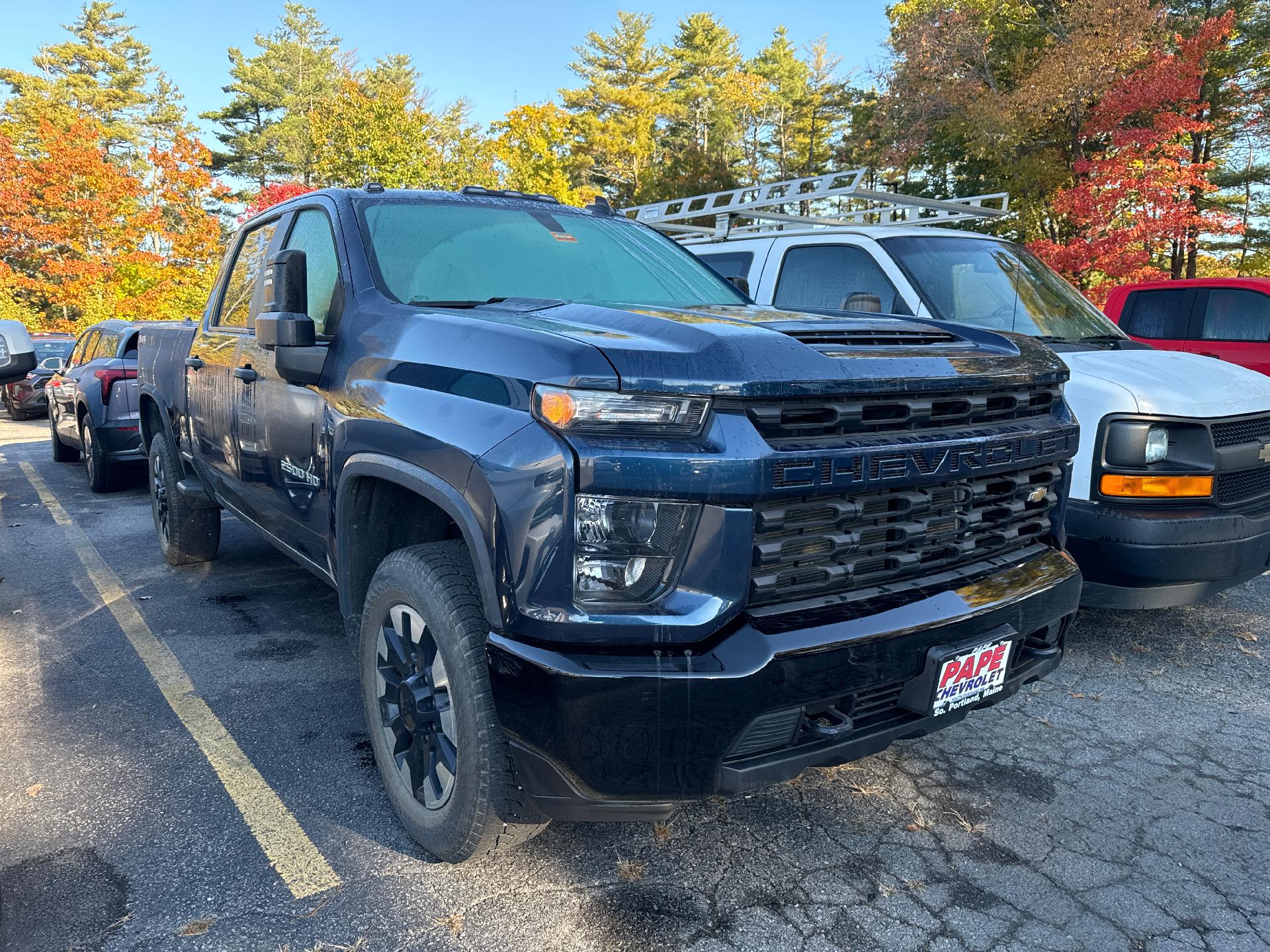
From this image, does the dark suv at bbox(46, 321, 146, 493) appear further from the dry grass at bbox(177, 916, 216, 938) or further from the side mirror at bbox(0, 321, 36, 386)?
the dry grass at bbox(177, 916, 216, 938)

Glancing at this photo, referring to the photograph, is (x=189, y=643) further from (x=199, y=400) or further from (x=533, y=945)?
(x=533, y=945)

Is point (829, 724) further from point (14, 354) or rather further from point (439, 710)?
point (14, 354)

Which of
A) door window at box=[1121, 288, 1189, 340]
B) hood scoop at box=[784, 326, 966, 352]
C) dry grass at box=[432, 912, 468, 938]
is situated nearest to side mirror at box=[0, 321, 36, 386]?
dry grass at box=[432, 912, 468, 938]

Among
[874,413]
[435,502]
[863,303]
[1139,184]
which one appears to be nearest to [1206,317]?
[863,303]

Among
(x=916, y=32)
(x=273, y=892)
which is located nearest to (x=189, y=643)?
(x=273, y=892)

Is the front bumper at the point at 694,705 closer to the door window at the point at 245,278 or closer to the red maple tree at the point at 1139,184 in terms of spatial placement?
the door window at the point at 245,278

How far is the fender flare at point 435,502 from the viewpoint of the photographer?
215 centimetres

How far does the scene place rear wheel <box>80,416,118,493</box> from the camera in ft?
27.9

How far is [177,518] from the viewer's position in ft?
18.0

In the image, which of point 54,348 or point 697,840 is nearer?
point 697,840

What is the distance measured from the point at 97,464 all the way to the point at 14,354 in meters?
5.21

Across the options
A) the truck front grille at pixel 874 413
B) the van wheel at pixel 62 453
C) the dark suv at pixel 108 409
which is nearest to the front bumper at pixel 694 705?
the truck front grille at pixel 874 413

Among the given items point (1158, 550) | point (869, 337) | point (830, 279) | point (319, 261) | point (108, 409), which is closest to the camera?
point (869, 337)

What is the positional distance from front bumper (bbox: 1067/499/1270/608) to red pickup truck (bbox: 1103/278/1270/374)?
208 inches
